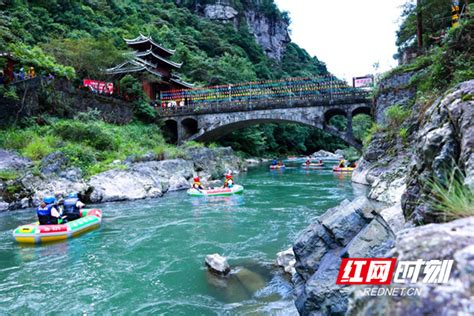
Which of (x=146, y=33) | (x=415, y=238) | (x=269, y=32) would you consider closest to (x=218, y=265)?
(x=415, y=238)

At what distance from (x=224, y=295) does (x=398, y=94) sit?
1696 centimetres

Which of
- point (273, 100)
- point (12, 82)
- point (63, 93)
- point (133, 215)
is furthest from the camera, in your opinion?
point (273, 100)

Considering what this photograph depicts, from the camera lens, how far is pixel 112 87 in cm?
2734

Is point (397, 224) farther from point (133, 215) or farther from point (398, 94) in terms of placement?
point (398, 94)

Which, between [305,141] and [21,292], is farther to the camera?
[305,141]

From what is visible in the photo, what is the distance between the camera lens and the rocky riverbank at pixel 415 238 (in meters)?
1.76

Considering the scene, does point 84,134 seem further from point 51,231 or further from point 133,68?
point 133,68

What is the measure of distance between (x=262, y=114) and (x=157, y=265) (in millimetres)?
21583

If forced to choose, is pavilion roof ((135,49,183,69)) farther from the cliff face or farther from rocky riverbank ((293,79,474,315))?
the cliff face

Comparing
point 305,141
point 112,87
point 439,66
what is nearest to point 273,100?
point 112,87

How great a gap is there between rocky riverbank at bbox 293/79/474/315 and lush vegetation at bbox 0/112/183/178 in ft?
43.6

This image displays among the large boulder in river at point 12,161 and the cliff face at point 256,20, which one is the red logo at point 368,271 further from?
the cliff face at point 256,20

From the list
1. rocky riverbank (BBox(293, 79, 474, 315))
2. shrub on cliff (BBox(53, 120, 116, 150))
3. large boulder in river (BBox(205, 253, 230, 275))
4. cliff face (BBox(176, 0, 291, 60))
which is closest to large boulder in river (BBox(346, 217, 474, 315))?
rocky riverbank (BBox(293, 79, 474, 315))

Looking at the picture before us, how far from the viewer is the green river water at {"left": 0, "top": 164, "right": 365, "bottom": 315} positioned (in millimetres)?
4914
